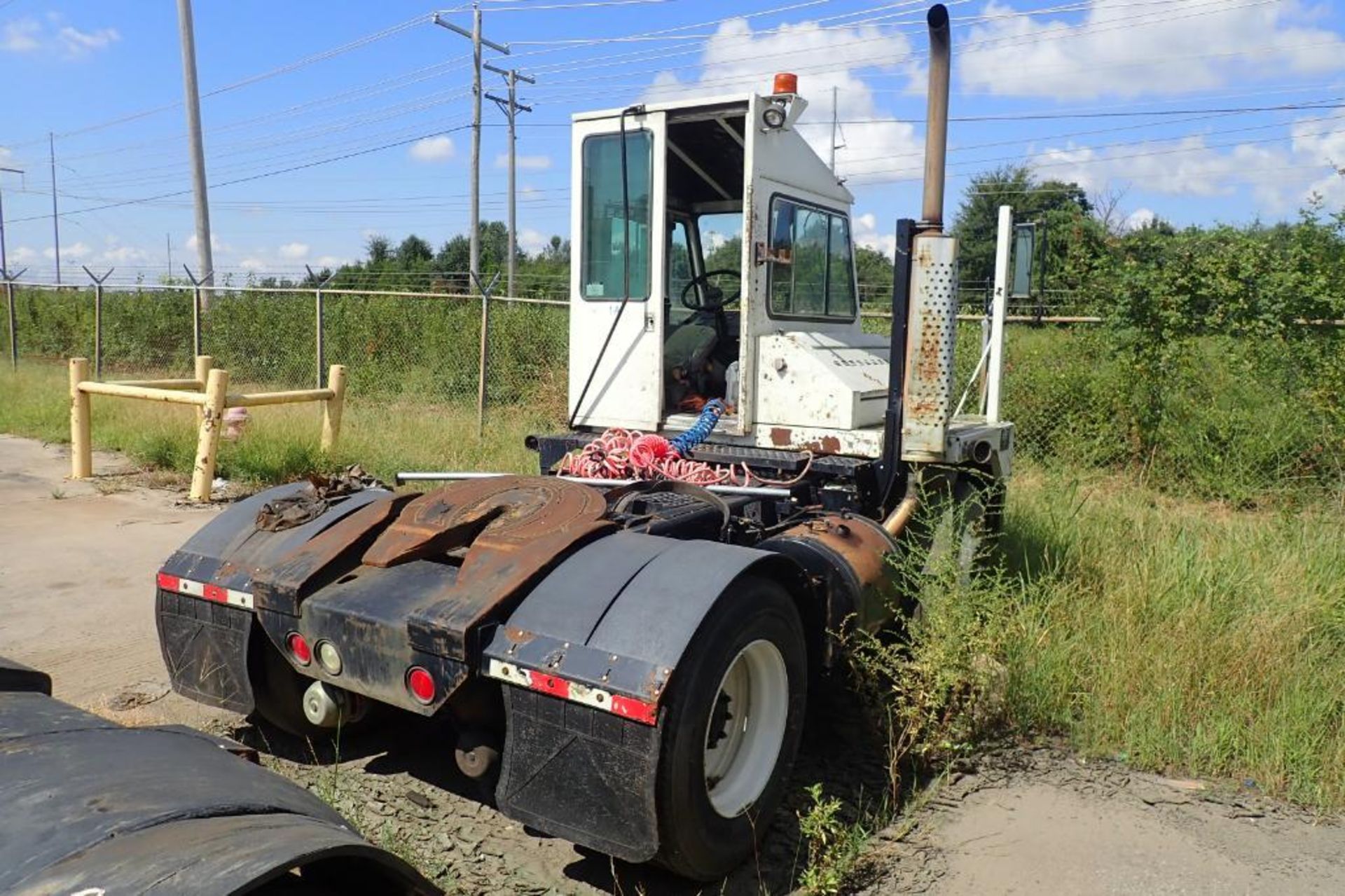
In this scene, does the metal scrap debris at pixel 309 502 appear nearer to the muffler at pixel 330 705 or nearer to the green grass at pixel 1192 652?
the muffler at pixel 330 705

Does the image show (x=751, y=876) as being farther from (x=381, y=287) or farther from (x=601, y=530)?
(x=381, y=287)

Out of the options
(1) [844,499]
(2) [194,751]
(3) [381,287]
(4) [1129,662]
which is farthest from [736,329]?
(3) [381,287]

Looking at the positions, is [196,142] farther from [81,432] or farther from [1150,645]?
[1150,645]

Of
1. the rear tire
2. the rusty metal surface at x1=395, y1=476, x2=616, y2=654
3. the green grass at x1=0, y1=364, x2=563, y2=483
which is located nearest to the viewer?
the rear tire

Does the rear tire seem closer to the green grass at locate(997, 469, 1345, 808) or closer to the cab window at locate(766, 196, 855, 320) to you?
the green grass at locate(997, 469, 1345, 808)

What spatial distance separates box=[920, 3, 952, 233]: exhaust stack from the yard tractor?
0.5 inches

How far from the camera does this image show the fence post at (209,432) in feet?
27.4

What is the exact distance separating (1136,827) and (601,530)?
85.0 inches

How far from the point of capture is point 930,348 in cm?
438

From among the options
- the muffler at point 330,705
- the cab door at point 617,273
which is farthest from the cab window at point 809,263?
the muffler at point 330,705

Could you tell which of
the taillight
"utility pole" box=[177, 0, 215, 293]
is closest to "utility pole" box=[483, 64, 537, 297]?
"utility pole" box=[177, 0, 215, 293]

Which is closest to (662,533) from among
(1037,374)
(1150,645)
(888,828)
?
(888,828)

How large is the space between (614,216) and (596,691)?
131 inches

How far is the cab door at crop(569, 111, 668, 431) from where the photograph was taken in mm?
5113
